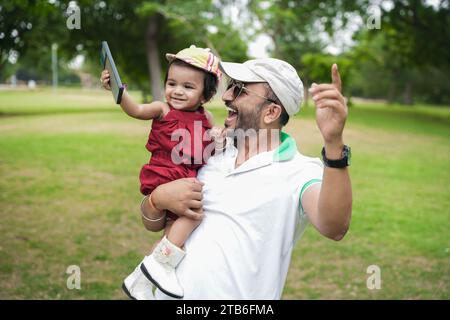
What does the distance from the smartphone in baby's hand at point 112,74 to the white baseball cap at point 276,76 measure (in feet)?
1.49

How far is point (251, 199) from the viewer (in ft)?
7.02

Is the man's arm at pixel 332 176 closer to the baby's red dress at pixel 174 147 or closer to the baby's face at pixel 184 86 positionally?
the baby's red dress at pixel 174 147

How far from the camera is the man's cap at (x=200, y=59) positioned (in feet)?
7.61

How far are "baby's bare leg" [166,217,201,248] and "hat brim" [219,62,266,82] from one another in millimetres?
633

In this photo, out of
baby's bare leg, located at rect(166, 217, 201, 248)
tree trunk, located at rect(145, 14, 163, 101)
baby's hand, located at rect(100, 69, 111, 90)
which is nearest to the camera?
baby's bare leg, located at rect(166, 217, 201, 248)

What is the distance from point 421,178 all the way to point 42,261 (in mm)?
9452

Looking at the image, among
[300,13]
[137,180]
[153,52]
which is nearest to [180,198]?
[137,180]

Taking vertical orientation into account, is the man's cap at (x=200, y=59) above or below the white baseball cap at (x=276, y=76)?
above

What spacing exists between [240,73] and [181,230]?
28.0 inches

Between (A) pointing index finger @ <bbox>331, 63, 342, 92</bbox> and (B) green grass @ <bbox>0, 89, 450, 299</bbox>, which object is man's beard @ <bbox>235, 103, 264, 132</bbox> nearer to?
(A) pointing index finger @ <bbox>331, 63, 342, 92</bbox>

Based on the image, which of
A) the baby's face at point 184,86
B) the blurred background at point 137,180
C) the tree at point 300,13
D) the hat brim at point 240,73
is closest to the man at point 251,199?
the hat brim at point 240,73

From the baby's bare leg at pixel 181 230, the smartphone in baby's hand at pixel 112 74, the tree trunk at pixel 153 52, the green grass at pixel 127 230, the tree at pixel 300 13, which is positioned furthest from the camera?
the tree trunk at pixel 153 52

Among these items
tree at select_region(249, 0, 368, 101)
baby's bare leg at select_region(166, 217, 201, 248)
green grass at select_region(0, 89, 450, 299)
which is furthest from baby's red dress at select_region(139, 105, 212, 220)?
tree at select_region(249, 0, 368, 101)

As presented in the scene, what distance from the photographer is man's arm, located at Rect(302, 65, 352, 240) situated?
5.81 ft
